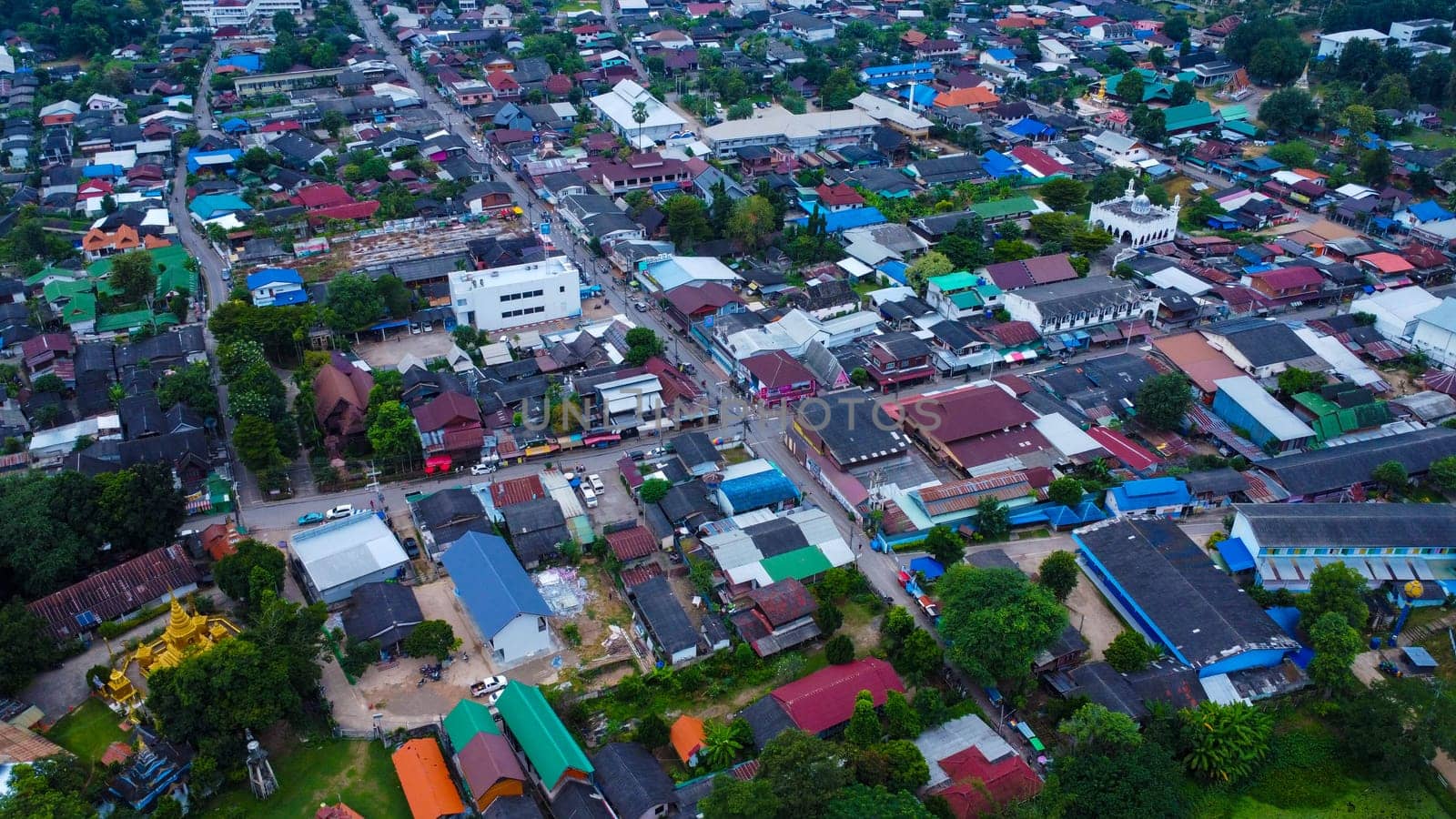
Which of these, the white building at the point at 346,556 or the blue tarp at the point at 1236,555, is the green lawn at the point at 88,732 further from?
the blue tarp at the point at 1236,555

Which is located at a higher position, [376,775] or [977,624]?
[977,624]

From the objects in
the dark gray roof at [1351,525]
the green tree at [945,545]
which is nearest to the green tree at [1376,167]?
the dark gray roof at [1351,525]

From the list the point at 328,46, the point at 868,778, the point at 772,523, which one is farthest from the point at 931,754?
the point at 328,46

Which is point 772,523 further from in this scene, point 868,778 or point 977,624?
point 868,778

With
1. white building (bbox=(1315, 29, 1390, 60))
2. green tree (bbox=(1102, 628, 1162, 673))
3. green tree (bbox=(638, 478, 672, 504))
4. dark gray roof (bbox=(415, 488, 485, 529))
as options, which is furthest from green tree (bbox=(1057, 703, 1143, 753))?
white building (bbox=(1315, 29, 1390, 60))

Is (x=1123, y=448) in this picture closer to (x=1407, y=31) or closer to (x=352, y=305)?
(x=352, y=305)

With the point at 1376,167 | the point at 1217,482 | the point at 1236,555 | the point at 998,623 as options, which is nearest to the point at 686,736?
the point at 998,623

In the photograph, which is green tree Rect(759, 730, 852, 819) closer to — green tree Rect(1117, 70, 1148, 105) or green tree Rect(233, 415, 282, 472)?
green tree Rect(233, 415, 282, 472)
